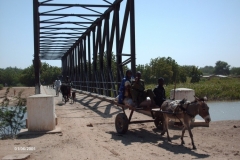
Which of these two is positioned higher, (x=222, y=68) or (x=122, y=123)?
(x=222, y=68)

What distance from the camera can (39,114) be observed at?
349 inches

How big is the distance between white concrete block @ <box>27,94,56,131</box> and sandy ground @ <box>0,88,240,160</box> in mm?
429

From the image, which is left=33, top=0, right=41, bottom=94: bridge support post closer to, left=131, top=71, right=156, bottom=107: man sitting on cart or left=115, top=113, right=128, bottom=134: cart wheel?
left=115, top=113, right=128, bottom=134: cart wheel

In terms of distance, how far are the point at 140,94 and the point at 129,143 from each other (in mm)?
1532

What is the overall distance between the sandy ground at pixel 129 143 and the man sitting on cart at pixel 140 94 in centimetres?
82

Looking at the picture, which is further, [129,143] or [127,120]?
[127,120]

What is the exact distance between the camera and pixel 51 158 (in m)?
6.28

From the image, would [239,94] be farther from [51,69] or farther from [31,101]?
[51,69]

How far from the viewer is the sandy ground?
6344 millimetres

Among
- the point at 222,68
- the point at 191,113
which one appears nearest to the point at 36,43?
the point at 191,113

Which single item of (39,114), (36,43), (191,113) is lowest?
(39,114)

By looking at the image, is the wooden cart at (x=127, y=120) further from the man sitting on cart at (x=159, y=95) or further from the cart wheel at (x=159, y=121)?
the man sitting on cart at (x=159, y=95)

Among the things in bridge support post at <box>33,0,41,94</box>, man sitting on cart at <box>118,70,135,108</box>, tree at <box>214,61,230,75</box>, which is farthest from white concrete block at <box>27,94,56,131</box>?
tree at <box>214,61,230,75</box>

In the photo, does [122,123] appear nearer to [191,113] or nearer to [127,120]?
[127,120]
